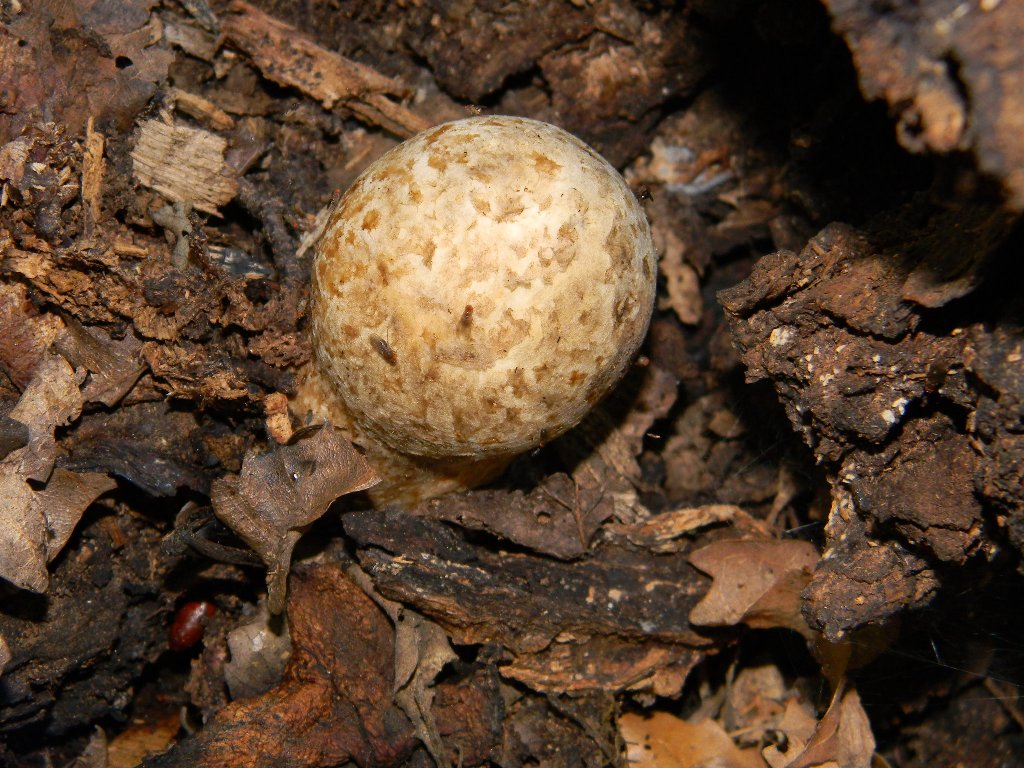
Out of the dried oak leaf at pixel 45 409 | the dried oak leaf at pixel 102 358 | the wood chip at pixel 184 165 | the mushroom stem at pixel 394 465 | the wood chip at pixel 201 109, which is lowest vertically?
the dried oak leaf at pixel 45 409

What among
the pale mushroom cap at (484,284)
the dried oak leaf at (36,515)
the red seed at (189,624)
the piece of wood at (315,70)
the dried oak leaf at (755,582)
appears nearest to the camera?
the pale mushroom cap at (484,284)

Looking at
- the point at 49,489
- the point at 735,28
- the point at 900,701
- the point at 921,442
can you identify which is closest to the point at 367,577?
the point at 49,489

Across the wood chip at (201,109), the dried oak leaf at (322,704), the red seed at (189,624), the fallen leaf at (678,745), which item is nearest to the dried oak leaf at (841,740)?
the fallen leaf at (678,745)

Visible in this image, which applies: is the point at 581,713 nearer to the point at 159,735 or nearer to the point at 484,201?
the point at 159,735

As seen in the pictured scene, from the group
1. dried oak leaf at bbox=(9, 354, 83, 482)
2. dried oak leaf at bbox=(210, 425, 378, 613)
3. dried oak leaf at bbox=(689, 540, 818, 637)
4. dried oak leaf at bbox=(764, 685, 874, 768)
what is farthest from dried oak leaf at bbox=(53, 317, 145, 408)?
dried oak leaf at bbox=(764, 685, 874, 768)

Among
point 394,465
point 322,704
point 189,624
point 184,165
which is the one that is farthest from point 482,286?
point 189,624

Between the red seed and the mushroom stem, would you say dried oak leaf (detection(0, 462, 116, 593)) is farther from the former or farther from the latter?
the mushroom stem

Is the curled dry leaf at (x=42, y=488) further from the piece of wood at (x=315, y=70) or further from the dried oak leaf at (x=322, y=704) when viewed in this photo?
the piece of wood at (x=315, y=70)
